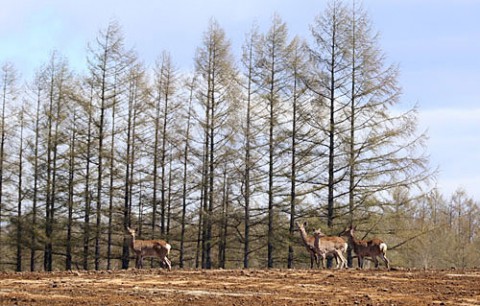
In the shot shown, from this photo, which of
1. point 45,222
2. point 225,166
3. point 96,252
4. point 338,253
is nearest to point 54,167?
point 45,222

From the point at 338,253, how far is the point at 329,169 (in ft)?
24.1

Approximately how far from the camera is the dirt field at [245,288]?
12.9 metres

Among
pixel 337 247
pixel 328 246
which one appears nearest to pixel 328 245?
pixel 328 246

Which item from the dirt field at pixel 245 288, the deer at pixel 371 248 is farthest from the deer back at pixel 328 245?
the dirt field at pixel 245 288

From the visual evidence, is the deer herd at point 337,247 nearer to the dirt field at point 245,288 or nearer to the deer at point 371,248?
the deer at point 371,248

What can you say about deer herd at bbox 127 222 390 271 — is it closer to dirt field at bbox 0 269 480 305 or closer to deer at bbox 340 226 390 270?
deer at bbox 340 226 390 270

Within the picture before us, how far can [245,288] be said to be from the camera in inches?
599

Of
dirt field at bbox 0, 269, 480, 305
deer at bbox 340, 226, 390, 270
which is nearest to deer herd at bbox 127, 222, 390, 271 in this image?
deer at bbox 340, 226, 390, 270

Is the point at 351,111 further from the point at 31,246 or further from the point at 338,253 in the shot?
the point at 31,246

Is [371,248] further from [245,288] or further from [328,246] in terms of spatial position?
[245,288]

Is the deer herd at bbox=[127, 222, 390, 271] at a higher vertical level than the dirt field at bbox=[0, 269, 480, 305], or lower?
higher

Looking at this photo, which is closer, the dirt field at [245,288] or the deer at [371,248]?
the dirt field at [245,288]

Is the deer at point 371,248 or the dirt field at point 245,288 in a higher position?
the deer at point 371,248

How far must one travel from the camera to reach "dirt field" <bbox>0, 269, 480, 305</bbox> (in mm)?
12875
